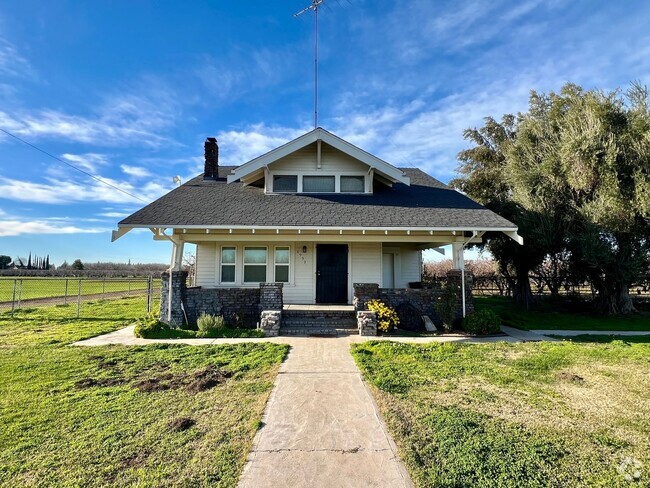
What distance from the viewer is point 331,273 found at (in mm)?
12195

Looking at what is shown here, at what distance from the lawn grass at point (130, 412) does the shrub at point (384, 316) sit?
3.13 meters

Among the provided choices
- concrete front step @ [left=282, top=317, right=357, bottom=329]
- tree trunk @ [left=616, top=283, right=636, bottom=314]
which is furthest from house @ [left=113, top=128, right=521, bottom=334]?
tree trunk @ [left=616, top=283, right=636, bottom=314]

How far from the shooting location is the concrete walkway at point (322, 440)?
285 cm

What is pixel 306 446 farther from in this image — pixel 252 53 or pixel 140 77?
pixel 140 77

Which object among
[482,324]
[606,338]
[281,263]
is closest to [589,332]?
[606,338]

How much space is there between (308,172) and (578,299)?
44.3 ft

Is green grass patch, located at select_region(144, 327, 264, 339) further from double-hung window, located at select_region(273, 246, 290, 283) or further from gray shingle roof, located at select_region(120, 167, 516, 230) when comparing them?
double-hung window, located at select_region(273, 246, 290, 283)

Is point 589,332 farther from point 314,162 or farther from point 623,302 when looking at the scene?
point 314,162

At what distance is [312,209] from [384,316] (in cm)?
423

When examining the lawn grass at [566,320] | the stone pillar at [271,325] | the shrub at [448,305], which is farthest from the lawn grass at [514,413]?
the lawn grass at [566,320]

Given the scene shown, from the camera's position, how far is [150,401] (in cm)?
443

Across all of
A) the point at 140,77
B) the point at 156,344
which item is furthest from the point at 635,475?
the point at 140,77

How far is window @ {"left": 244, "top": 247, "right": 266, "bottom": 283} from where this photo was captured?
1213 centimetres

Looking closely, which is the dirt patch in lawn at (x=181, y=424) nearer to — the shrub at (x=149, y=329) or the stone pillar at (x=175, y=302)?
the shrub at (x=149, y=329)
